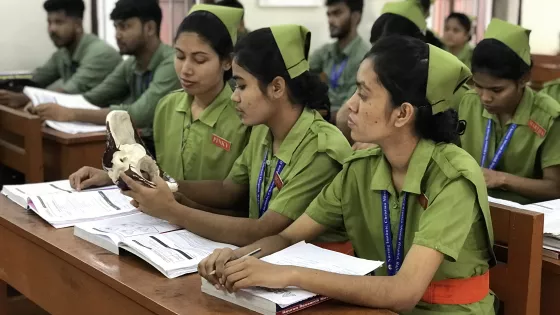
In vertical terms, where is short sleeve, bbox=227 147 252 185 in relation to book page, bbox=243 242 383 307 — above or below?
above

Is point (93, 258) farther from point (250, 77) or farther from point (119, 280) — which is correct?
point (250, 77)

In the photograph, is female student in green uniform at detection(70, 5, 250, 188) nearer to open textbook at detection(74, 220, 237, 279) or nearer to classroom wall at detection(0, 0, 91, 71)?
open textbook at detection(74, 220, 237, 279)

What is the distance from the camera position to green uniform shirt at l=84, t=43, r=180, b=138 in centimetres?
293

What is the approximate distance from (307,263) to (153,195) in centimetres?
43

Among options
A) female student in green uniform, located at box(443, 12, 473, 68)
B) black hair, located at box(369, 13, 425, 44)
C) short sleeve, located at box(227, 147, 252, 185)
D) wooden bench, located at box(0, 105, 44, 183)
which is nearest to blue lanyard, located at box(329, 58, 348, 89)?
black hair, located at box(369, 13, 425, 44)

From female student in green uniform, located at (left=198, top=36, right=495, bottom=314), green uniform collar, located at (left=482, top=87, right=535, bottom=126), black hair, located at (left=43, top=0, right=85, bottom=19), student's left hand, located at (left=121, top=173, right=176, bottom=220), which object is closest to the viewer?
female student in green uniform, located at (left=198, top=36, right=495, bottom=314)

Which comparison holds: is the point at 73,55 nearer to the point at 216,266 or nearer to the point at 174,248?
the point at 174,248

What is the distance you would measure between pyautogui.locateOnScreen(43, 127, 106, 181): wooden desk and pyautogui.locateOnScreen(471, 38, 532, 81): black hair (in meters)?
1.51

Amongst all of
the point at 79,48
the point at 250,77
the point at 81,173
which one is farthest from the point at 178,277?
the point at 79,48

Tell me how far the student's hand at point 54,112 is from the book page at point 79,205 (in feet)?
3.58

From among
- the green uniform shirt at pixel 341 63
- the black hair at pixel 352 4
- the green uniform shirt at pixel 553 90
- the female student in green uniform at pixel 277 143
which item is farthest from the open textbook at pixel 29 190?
the black hair at pixel 352 4

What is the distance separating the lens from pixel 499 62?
2.17 metres

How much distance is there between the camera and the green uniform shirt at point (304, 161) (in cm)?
167

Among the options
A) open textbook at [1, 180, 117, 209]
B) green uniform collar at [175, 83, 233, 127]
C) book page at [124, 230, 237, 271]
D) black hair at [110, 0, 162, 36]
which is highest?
black hair at [110, 0, 162, 36]
